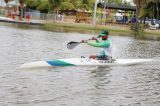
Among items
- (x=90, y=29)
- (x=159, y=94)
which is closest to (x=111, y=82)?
(x=159, y=94)

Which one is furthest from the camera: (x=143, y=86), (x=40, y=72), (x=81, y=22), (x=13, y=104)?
(x=81, y=22)

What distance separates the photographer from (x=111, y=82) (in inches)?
768

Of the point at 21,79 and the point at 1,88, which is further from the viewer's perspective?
the point at 21,79

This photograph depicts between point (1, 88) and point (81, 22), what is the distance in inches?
2160

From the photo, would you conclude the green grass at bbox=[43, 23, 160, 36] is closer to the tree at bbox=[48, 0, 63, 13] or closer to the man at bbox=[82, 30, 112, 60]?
the tree at bbox=[48, 0, 63, 13]

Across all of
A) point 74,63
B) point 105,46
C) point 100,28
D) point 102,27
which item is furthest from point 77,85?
point 102,27

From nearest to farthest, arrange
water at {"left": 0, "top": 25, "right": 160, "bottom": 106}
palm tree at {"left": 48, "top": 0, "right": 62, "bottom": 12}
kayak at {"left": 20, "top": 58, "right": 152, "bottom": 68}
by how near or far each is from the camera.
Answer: water at {"left": 0, "top": 25, "right": 160, "bottom": 106}, kayak at {"left": 20, "top": 58, "right": 152, "bottom": 68}, palm tree at {"left": 48, "top": 0, "right": 62, "bottom": 12}

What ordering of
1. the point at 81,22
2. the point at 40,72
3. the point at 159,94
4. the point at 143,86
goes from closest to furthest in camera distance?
the point at 159,94 < the point at 143,86 < the point at 40,72 < the point at 81,22

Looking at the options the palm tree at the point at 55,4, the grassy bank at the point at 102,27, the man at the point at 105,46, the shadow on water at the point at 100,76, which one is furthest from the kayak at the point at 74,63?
the palm tree at the point at 55,4

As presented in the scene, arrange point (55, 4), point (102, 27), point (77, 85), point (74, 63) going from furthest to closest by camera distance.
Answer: point (55, 4)
point (102, 27)
point (74, 63)
point (77, 85)

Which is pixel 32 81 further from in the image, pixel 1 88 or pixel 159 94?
pixel 159 94

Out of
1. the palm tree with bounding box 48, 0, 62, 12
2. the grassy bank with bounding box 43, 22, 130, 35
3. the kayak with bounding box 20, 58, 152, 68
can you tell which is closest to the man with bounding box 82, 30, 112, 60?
the kayak with bounding box 20, 58, 152, 68

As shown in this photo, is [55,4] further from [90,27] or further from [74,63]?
[74,63]

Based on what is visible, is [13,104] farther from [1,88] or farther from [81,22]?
[81,22]
